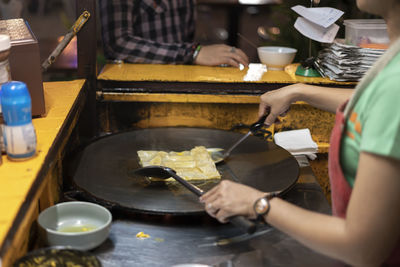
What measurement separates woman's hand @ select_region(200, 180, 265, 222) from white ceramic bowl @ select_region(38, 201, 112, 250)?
32 centimetres

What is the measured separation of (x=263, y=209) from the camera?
3.81ft

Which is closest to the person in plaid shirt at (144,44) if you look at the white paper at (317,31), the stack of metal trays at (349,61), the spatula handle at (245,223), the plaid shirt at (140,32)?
the plaid shirt at (140,32)

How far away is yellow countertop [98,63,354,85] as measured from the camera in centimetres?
228

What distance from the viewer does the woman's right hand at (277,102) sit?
5.98 ft

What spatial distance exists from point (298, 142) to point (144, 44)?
→ 1091 mm

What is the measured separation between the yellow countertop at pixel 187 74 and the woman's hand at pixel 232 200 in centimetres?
111

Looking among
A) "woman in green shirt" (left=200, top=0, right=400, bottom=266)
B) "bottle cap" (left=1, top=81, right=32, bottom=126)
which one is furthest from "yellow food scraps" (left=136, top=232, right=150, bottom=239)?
"bottle cap" (left=1, top=81, right=32, bottom=126)

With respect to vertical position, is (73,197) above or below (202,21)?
above

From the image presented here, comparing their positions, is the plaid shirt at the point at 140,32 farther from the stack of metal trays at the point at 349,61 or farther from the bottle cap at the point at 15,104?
the bottle cap at the point at 15,104

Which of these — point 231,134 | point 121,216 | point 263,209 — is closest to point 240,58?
point 231,134

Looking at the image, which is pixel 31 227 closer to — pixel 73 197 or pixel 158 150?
pixel 73 197

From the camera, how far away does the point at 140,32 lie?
3.06 m

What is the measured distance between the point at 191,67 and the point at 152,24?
71 cm

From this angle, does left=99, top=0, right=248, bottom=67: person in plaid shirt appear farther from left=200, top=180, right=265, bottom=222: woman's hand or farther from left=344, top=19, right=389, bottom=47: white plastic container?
left=200, top=180, right=265, bottom=222: woman's hand
